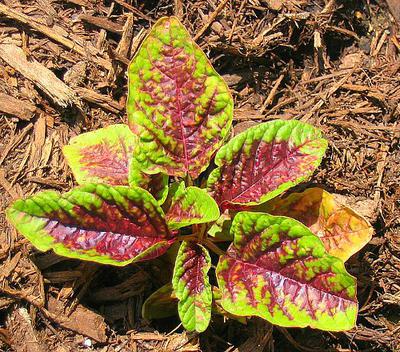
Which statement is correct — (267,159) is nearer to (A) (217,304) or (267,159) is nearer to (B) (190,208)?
(B) (190,208)

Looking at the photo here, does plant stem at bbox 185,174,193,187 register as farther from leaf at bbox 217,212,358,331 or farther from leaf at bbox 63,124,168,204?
leaf at bbox 217,212,358,331

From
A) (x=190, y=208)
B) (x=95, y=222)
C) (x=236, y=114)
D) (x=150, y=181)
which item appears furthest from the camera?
(x=236, y=114)

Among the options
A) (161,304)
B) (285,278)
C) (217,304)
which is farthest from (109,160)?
(285,278)

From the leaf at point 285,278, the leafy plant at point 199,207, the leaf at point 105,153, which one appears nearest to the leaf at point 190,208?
the leafy plant at point 199,207

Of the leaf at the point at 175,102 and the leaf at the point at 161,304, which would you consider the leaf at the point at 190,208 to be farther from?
the leaf at the point at 161,304

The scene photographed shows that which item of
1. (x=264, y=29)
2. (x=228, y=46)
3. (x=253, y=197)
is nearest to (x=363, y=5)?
(x=264, y=29)

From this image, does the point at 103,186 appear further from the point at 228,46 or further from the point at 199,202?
the point at 228,46
